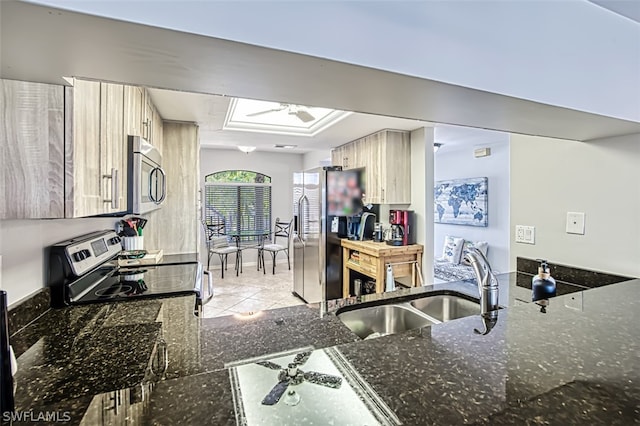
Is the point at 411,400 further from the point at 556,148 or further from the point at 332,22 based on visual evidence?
the point at 556,148

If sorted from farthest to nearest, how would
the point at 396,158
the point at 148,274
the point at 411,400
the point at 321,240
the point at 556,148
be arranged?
1. the point at 321,240
2. the point at 396,158
3. the point at 148,274
4. the point at 556,148
5. the point at 411,400

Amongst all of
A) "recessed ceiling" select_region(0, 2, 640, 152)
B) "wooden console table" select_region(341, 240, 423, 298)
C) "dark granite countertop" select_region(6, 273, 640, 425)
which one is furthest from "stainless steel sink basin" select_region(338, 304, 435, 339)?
"wooden console table" select_region(341, 240, 423, 298)

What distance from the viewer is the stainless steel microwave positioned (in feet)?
5.58

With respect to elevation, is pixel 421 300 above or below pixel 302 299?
above

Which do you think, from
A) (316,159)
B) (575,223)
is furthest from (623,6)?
(316,159)

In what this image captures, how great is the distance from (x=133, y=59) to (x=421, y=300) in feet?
5.43

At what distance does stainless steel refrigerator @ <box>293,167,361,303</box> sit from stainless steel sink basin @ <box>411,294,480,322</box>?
7.66 feet

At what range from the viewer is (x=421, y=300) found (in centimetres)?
174

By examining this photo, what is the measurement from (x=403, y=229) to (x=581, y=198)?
6.36 ft

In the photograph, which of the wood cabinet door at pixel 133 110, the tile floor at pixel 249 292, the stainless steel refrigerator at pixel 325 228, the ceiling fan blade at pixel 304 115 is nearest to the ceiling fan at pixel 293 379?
the wood cabinet door at pixel 133 110

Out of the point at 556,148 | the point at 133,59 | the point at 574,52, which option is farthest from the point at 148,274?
the point at 556,148

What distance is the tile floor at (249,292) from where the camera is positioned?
4.18 m

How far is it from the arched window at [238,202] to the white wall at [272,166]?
11 cm

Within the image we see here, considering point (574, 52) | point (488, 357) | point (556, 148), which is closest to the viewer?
point (488, 357)
